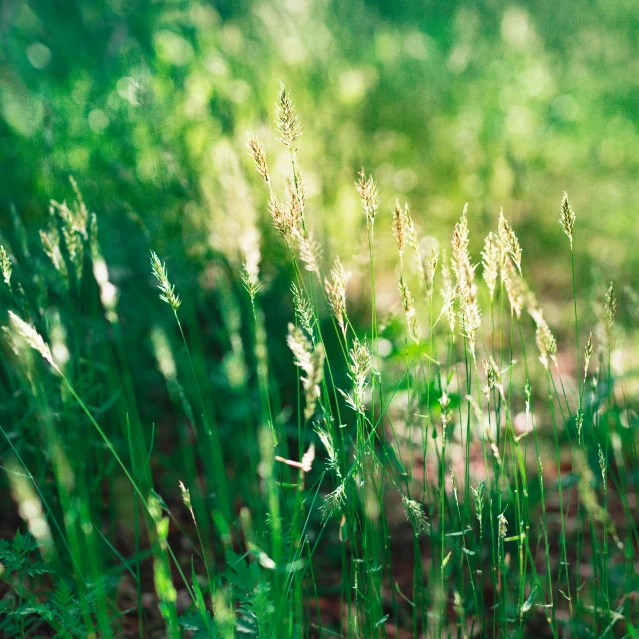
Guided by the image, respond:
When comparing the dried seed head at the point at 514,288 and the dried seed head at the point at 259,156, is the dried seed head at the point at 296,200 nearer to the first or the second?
the dried seed head at the point at 259,156

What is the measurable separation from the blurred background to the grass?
32 centimetres

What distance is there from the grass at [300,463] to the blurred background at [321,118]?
1.06ft

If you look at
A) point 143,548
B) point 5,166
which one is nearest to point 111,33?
point 5,166

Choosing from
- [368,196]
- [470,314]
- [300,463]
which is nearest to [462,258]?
[470,314]

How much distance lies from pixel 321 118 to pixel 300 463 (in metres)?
2.42

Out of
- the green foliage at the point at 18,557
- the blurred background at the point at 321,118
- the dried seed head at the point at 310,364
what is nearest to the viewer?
the dried seed head at the point at 310,364

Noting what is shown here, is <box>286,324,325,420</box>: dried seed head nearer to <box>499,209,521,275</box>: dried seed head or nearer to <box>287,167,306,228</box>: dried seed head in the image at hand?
<box>287,167,306,228</box>: dried seed head

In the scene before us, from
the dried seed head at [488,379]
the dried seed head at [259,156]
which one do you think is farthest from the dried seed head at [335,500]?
the dried seed head at [259,156]

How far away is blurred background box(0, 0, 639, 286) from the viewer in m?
2.36

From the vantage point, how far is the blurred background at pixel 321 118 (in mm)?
2357

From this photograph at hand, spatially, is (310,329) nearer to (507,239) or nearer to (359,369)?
(359,369)

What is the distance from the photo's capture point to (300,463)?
965mm

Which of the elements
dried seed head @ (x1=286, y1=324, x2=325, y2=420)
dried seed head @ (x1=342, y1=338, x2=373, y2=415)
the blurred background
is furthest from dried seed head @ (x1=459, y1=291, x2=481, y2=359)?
the blurred background

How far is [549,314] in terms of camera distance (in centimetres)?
327
